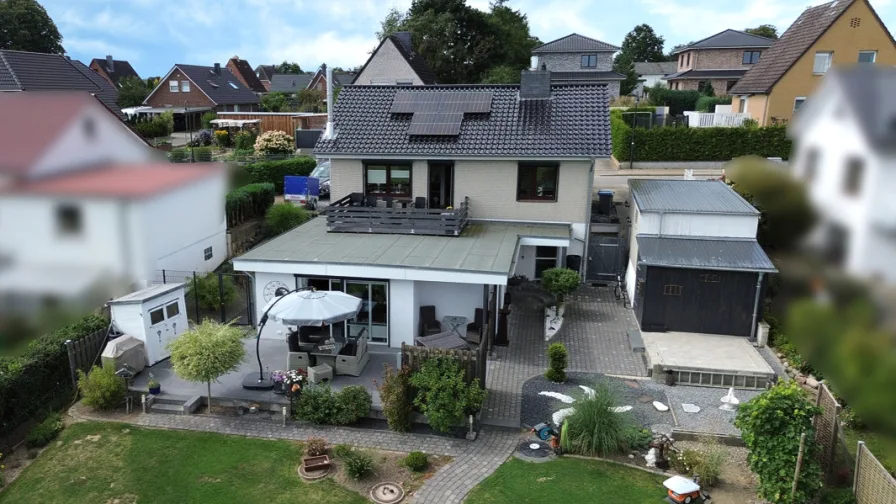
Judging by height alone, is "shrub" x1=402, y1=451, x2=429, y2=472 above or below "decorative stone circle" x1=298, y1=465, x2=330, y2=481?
above

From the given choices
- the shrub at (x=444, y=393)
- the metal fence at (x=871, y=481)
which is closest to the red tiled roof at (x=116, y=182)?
the metal fence at (x=871, y=481)

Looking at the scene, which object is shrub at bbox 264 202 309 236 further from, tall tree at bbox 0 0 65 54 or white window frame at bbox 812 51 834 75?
white window frame at bbox 812 51 834 75

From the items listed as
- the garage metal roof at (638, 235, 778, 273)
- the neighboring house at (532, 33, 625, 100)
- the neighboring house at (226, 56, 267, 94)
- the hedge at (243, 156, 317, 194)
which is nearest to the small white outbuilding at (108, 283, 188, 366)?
the garage metal roof at (638, 235, 778, 273)

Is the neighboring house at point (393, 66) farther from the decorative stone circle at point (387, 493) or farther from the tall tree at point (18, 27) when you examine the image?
the tall tree at point (18, 27)

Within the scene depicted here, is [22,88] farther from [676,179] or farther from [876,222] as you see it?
[676,179]

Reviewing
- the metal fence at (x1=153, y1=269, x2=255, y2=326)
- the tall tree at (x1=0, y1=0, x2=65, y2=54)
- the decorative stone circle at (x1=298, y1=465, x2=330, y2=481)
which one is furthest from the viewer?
the metal fence at (x1=153, y1=269, x2=255, y2=326)

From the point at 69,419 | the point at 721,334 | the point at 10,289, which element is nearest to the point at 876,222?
the point at 10,289

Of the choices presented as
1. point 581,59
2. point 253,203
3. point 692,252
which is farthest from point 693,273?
point 581,59
